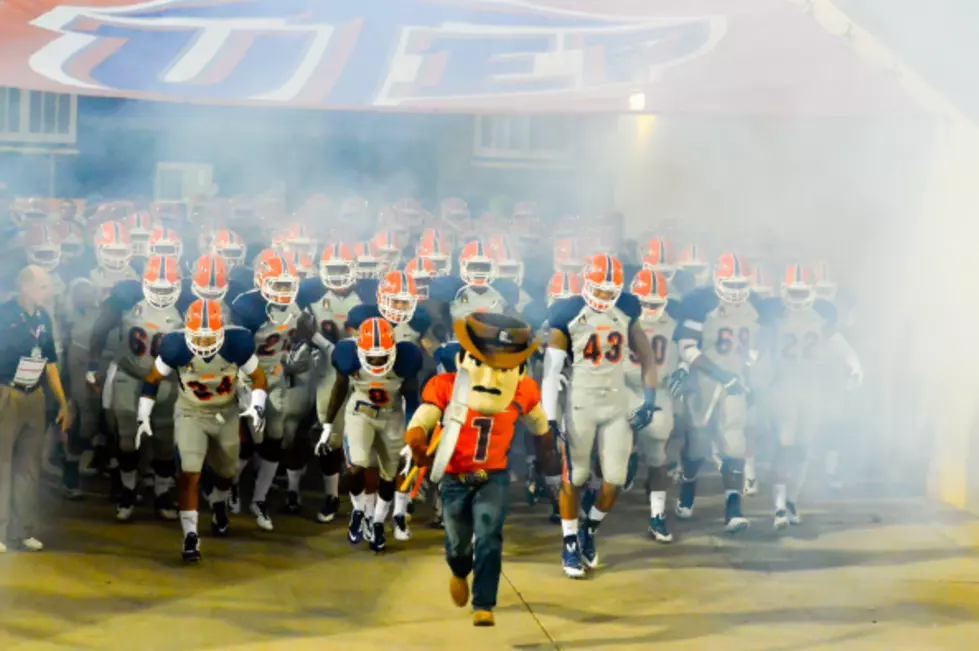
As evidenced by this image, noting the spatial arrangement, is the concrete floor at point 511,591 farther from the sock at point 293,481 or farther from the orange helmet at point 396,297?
the orange helmet at point 396,297

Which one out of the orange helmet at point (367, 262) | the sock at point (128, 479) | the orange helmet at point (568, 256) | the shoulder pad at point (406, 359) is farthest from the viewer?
the orange helmet at point (568, 256)

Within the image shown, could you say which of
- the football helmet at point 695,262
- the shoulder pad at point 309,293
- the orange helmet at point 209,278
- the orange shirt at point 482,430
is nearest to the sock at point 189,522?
the orange helmet at point 209,278

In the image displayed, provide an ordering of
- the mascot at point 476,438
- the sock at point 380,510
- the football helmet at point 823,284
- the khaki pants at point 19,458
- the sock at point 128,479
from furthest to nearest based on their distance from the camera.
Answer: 1. the football helmet at point 823,284
2. the sock at point 128,479
3. the sock at point 380,510
4. the khaki pants at point 19,458
5. the mascot at point 476,438

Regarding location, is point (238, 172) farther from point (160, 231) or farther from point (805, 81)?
point (805, 81)

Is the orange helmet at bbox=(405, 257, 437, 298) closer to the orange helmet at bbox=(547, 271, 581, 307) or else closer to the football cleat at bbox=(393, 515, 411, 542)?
the orange helmet at bbox=(547, 271, 581, 307)

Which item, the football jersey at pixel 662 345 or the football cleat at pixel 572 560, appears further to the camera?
the football jersey at pixel 662 345

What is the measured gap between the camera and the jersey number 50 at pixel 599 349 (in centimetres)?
710

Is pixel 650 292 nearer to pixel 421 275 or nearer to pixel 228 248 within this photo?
pixel 421 275

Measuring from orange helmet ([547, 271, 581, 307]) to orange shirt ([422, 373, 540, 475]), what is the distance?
2.28m

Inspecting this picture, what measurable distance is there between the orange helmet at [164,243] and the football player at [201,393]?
220 cm

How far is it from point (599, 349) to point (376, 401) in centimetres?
121

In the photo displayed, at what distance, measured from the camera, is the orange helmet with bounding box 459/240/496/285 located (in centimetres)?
859

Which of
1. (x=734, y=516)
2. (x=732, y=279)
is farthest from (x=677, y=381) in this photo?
(x=734, y=516)

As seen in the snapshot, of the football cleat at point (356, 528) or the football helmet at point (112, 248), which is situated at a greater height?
the football helmet at point (112, 248)
